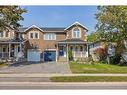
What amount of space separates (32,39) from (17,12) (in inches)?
727

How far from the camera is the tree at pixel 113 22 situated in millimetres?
38406

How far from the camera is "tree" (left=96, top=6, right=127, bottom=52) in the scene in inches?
1512

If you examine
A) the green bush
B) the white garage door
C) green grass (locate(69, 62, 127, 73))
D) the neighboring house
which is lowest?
green grass (locate(69, 62, 127, 73))

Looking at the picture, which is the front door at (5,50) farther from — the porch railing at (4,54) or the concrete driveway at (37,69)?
the concrete driveway at (37,69)

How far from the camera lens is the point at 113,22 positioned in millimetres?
38969

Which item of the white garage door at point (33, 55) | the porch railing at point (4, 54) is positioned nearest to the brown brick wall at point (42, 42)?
the white garage door at point (33, 55)

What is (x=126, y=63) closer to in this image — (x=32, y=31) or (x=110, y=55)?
(x=110, y=55)

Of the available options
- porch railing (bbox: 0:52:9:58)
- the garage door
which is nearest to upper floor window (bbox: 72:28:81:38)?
the garage door

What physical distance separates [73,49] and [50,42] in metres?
4.18

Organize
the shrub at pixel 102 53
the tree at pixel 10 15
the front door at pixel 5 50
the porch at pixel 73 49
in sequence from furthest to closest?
1. the porch at pixel 73 49
2. the front door at pixel 5 50
3. the shrub at pixel 102 53
4. the tree at pixel 10 15

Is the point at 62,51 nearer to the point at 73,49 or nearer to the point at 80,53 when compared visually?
the point at 73,49

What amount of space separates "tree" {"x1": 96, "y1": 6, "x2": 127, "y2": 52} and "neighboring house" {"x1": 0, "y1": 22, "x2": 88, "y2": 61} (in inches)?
579

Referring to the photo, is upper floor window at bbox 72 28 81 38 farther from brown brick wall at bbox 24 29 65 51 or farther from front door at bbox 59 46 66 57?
front door at bbox 59 46 66 57

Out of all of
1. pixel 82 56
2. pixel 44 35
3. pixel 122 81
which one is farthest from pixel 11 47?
pixel 122 81
